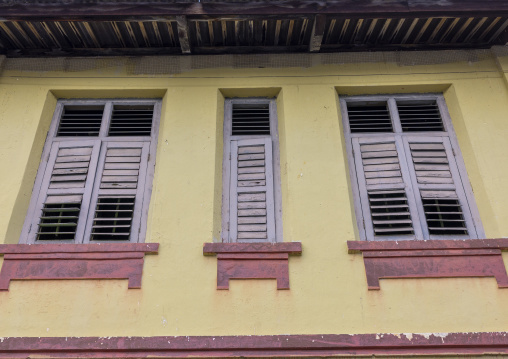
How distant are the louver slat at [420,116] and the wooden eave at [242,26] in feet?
2.34

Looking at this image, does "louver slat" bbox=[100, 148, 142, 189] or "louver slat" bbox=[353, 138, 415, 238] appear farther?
"louver slat" bbox=[100, 148, 142, 189]

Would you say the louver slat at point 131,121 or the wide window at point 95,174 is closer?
the wide window at point 95,174

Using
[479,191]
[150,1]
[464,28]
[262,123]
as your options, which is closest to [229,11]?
[150,1]

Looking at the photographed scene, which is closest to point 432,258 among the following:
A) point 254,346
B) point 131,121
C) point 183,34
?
point 254,346

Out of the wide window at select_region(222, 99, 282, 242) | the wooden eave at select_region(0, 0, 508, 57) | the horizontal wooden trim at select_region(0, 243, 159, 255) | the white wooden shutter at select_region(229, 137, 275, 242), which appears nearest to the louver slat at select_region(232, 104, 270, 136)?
the wide window at select_region(222, 99, 282, 242)

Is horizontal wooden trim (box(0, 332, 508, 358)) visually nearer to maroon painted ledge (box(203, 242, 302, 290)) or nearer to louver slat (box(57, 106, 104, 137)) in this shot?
maroon painted ledge (box(203, 242, 302, 290))

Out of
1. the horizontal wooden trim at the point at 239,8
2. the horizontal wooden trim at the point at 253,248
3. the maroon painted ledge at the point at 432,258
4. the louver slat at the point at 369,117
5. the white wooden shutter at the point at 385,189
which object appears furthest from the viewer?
the louver slat at the point at 369,117

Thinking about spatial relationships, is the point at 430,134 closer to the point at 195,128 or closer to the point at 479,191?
the point at 479,191

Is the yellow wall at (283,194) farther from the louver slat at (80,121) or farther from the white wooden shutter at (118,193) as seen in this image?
the white wooden shutter at (118,193)

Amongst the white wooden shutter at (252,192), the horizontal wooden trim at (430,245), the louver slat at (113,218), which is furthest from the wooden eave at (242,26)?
the horizontal wooden trim at (430,245)

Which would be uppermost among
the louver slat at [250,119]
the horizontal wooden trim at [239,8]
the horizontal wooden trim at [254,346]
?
the horizontal wooden trim at [239,8]

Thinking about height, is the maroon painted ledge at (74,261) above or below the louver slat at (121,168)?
below

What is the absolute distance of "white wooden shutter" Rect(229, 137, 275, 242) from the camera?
5371 mm

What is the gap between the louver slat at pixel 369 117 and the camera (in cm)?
607
